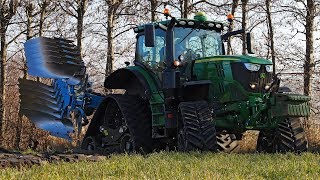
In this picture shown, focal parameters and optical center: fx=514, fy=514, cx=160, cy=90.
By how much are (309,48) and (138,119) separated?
8.28m

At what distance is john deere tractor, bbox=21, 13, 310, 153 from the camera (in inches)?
326

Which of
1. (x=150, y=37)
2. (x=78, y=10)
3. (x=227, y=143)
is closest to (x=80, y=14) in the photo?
(x=78, y=10)

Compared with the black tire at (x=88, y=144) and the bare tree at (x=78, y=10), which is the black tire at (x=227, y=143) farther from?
the bare tree at (x=78, y=10)

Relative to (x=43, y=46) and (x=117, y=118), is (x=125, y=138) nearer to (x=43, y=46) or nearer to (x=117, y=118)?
(x=117, y=118)

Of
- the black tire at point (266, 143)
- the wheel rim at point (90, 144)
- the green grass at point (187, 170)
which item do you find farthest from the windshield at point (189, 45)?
the green grass at point (187, 170)

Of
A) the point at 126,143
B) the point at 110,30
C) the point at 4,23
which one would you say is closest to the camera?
the point at 126,143

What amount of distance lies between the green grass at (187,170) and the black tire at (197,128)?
1065mm

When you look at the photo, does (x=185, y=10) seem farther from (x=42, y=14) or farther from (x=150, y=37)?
(x=150, y=37)

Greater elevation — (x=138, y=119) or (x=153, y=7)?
(x=153, y=7)

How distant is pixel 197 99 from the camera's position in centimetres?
923

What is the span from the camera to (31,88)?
42.8 feet

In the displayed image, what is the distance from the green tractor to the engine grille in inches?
0.7

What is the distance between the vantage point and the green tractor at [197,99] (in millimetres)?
8258

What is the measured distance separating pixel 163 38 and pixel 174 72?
96 cm
